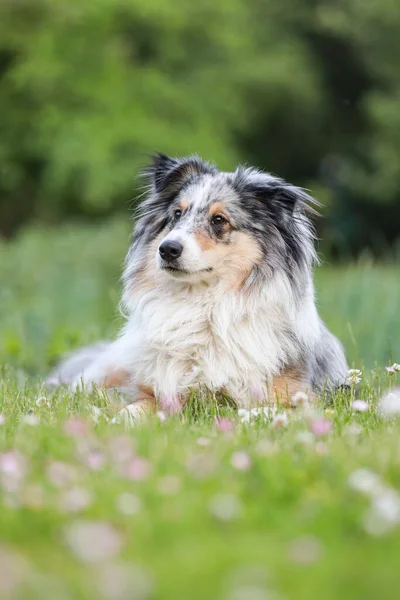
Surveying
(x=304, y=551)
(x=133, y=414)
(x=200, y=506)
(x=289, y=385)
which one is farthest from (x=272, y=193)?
(x=304, y=551)

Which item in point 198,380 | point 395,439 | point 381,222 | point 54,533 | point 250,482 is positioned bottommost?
point 54,533

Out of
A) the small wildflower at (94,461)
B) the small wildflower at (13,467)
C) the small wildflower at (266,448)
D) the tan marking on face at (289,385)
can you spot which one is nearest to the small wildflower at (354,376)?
the tan marking on face at (289,385)

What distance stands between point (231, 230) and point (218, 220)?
89mm

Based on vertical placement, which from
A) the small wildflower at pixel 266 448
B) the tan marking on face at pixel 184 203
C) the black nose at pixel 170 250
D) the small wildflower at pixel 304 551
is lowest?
the small wildflower at pixel 304 551

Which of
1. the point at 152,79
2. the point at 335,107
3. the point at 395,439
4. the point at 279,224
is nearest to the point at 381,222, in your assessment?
the point at 335,107

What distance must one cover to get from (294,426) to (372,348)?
304cm

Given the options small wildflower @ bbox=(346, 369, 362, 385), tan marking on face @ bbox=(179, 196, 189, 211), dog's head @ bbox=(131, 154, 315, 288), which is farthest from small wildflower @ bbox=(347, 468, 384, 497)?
tan marking on face @ bbox=(179, 196, 189, 211)

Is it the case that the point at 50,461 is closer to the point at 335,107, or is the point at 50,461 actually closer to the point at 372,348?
the point at 372,348

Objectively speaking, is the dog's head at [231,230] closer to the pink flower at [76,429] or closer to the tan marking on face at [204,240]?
the tan marking on face at [204,240]

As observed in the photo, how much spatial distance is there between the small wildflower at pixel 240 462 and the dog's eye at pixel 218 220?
7.07 ft

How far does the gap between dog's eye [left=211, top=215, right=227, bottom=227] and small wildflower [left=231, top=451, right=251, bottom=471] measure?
2.15 meters

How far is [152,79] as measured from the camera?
21.1 metres

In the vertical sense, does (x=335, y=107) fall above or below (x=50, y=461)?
above

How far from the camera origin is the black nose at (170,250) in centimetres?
471
